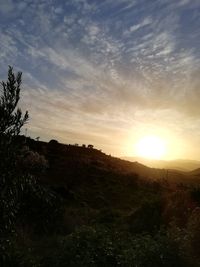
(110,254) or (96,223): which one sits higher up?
(110,254)

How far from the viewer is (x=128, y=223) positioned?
22.2m

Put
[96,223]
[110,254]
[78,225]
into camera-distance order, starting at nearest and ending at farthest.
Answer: [110,254] < [78,225] < [96,223]

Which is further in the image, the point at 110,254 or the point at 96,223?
the point at 96,223

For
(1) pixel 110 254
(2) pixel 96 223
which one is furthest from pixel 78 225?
(1) pixel 110 254

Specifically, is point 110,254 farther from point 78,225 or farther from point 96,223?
point 96,223

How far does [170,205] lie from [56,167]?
24757 mm

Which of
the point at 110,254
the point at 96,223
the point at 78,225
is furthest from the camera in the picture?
the point at 96,223

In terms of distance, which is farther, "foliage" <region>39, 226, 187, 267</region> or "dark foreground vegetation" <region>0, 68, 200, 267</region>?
"foliage" <region>39, 226, 187, 267</region>

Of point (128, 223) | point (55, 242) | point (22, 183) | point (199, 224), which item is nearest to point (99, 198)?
point (128, 223)

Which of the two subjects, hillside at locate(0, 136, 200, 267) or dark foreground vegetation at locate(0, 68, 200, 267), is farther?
hillside at locate(0, 136, 200, 267)

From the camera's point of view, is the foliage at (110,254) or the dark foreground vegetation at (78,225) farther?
the foliage at (110,254)

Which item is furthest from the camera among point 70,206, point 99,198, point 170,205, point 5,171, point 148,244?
point 99,198

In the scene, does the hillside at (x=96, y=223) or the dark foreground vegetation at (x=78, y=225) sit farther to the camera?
the hillside at (x=96, y=223)

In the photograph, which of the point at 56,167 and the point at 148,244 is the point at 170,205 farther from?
the point at 56,167
